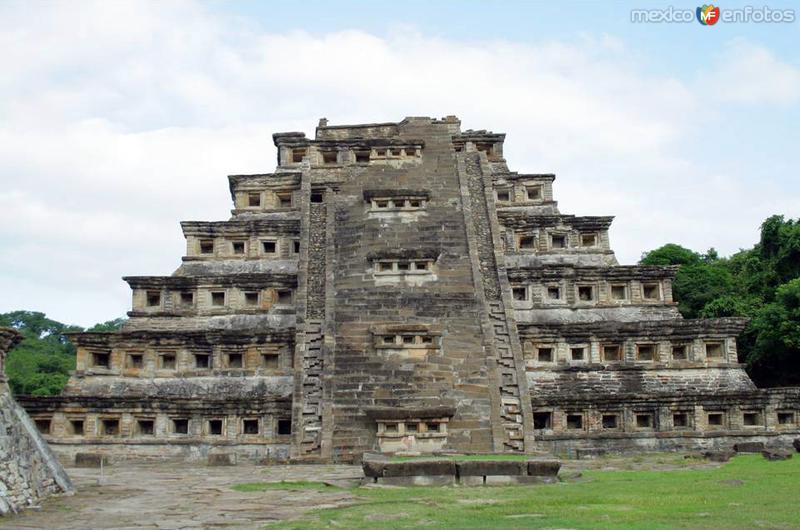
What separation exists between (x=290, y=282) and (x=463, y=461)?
34.8 feet

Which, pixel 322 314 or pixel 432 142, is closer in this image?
pixel 322 314

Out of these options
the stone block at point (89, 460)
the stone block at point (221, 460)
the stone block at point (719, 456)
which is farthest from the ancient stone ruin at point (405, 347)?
the stone block at point (719, 456)

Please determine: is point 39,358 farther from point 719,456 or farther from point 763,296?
point 719,456

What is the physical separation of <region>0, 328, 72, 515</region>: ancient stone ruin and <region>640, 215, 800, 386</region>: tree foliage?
69.0 feet

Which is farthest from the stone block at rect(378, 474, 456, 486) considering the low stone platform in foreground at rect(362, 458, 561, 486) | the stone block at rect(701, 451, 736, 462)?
the stone block at rect(701, 451, 736, 462)

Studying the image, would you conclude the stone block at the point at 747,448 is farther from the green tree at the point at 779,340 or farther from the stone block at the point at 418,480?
the green tree at the point at 779,340

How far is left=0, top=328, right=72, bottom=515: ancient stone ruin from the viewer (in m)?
10.9

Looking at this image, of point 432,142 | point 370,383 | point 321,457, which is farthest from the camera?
point 432,142

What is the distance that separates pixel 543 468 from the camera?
514 inches

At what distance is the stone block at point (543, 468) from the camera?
1304cm

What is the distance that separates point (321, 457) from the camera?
16891 millimetres

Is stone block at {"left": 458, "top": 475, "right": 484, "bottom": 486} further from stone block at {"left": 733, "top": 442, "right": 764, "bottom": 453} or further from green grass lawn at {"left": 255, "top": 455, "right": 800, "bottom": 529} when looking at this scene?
stone block at {"left": 733, "top": 442, "right": 764, "bottom": 453}

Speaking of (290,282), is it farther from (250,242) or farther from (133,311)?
(133,311)

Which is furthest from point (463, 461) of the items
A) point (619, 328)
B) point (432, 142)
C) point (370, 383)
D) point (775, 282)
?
point (775, 282)
